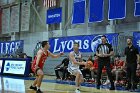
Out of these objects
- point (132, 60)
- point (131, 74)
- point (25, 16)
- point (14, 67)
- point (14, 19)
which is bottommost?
point (14, 67)

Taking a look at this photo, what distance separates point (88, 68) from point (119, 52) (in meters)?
2.47

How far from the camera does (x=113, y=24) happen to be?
822 inches

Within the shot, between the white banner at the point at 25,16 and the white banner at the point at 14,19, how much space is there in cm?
77

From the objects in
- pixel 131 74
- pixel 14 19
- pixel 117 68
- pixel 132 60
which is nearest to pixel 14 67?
pixel 117 68

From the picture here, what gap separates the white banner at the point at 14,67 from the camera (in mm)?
21017

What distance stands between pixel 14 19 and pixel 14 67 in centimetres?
972

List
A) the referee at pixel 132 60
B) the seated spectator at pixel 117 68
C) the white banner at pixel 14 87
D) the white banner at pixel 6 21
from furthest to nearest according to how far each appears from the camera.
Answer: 1. the white banner at pixel 6 21
2. the seated spectator at pixel 117 68
3. the referee at pixel 132 60
4. the white banner at pixel 14 87

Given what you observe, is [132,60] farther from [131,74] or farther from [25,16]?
[25,16]

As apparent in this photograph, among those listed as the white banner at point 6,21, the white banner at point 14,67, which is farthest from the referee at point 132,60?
the white banner at point 6,21

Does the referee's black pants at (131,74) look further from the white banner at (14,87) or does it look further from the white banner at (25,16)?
the white banner at (25,16)

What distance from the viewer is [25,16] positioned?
95.9 feet

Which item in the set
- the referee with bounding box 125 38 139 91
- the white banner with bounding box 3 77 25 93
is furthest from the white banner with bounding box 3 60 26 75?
the referee with bounding box 125 38 139 91

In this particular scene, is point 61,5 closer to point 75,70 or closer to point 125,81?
point 125,81

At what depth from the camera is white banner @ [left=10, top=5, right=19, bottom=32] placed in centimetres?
3006
